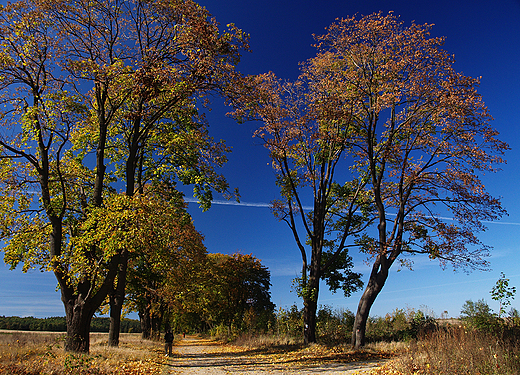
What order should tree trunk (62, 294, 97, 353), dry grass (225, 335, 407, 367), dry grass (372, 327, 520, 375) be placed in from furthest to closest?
dry grass (225, 335, 407, 367) < tree trunk (62, 294, 97, 353) < dry grass (372, 327, 520, 375)

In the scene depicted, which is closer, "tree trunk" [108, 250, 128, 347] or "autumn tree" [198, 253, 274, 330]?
"tree trunk" [108, 250, 128, 347]

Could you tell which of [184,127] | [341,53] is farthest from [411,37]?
[184,127]

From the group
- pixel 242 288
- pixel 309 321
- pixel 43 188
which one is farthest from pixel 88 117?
pixel 242 288

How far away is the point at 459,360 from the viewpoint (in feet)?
23.7

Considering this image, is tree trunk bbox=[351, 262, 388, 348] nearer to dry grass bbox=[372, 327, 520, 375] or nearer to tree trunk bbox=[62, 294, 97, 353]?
dry grass bbox=[372, 327, 520, 375]

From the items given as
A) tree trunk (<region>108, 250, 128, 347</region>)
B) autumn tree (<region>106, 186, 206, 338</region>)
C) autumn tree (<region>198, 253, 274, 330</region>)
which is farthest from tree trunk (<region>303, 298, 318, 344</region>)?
autumn tree (<region>198, 253, 274, 330</region>)

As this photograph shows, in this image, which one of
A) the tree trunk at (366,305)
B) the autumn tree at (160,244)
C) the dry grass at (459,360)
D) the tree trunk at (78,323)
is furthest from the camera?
the tree trunk at (366,305)

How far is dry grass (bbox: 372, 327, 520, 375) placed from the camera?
22.0ft

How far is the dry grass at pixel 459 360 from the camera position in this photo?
22.0ft

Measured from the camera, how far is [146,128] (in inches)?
524

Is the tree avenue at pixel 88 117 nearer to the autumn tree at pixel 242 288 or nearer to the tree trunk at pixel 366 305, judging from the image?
the tree trunk at pixel 366 305

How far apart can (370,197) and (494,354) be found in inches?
459

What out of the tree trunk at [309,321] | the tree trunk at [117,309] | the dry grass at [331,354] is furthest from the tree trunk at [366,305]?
the tree trunk at [117,309]

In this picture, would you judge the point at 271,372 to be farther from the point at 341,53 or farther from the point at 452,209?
the point at 341,53
